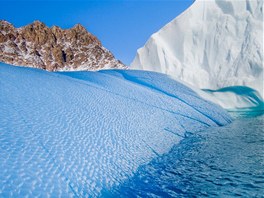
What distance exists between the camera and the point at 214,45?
14.5 metres

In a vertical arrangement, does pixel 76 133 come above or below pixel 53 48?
below

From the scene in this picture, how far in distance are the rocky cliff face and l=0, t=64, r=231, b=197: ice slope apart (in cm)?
7105

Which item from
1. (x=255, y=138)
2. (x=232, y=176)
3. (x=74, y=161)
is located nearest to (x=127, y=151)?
(x=74, y=161)

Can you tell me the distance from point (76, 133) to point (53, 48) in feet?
285

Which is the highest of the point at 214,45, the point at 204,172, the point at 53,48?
the point at 53,48

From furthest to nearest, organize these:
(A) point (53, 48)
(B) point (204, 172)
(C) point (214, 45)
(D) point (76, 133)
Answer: (A) point (53, 48)
(C) point (214, 45)
(D) point (76, 133)
(B) point (204, 172)

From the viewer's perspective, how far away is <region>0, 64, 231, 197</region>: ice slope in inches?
100

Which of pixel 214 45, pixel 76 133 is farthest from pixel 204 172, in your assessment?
pixel 214 45

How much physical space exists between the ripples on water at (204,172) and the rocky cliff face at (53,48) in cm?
7231

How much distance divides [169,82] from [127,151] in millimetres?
5696

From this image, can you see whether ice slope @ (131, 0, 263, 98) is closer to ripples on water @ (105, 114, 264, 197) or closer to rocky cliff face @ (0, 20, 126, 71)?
ripples on water @ (105, 114, 264, 197)

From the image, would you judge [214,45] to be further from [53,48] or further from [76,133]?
[53,48]

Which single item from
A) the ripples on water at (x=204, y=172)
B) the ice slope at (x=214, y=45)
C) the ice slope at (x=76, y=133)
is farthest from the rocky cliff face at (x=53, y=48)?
the ripples on water at (x=204, y=172)

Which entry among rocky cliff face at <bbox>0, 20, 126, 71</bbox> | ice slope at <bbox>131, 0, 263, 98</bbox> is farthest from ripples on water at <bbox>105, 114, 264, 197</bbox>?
rocky cliff face at <bbox>0, 20, 126, 71</bbox>
